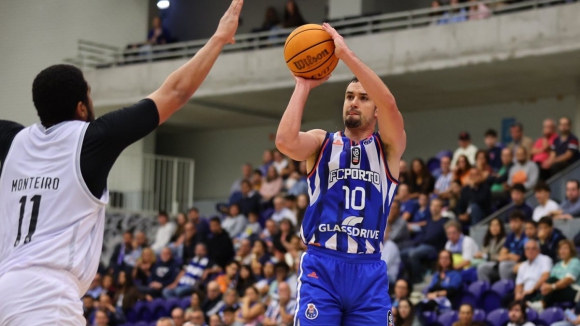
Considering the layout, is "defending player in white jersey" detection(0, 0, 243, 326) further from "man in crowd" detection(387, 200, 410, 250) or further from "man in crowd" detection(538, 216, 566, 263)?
"man in crowd" detection(387, 200, 410, 250)

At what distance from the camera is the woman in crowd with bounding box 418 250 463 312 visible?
1303cm

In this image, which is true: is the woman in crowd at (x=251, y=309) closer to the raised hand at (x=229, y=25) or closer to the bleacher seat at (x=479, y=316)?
the bleacher seat at (x=479, y=316)

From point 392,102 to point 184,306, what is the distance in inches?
424

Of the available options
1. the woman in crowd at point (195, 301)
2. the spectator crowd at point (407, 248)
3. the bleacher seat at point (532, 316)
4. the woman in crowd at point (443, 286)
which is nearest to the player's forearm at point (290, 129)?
the spectator crowd at point (407, 248)

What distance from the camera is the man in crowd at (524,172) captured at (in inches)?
597

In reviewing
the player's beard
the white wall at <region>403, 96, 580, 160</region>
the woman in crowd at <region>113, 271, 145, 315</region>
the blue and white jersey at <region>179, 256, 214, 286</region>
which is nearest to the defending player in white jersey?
the player's beard

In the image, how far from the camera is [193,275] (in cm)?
1728

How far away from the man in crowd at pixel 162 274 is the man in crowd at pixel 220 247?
801 millimetres

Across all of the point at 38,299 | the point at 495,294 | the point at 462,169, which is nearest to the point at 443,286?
the point at 495,294

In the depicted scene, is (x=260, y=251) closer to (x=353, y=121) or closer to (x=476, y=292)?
(x=476, y=292)

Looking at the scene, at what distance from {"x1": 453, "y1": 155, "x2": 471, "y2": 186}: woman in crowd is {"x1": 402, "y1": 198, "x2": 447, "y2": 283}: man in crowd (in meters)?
1.40

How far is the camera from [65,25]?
75.1 feet

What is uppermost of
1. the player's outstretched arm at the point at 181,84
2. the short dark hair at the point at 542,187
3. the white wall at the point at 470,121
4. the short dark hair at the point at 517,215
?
the white wall at the point at 470,121

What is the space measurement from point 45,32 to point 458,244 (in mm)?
12985
